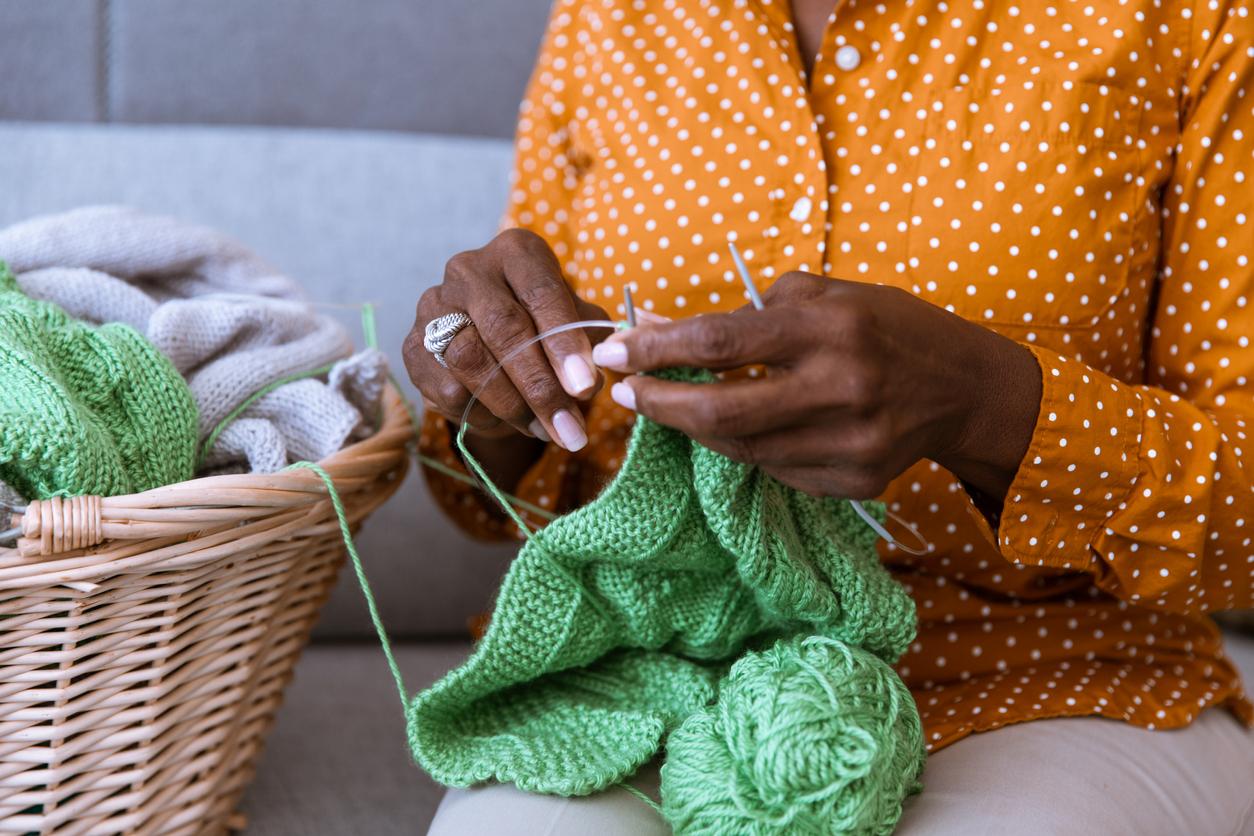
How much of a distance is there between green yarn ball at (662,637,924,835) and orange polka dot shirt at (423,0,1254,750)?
0.52ft

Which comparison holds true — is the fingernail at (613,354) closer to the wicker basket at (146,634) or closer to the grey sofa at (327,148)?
the wicker basket at (146,634)

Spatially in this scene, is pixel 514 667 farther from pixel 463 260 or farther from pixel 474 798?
pixel 463 260

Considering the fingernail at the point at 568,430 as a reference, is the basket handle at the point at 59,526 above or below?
below

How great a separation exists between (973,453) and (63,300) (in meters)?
0.68

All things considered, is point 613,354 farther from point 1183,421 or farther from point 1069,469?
point 1183,421

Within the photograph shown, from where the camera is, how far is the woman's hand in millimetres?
521

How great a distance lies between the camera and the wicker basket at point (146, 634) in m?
0.60

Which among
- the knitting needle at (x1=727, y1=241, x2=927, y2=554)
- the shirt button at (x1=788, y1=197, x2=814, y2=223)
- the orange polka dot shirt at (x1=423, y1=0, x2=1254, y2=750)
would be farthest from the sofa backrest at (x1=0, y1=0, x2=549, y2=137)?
the knitting needle at (x1=727, y1=241, x2=927, y2=554)

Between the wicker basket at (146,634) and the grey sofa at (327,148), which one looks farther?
the grey sofa at (327,148)

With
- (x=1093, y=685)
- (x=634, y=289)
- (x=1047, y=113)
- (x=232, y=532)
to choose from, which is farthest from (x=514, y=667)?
(x=1047, y=113)

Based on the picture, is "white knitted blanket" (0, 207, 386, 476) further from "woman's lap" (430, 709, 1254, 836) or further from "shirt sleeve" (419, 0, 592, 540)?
"woman's lap" (430, 709, 1254, 836)

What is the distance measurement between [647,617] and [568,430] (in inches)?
5.4

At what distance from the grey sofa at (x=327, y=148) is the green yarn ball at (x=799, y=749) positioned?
587 millimetres

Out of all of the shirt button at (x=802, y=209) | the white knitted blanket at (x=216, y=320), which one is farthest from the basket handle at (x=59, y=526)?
the shirt button at (x=802, y=209)
